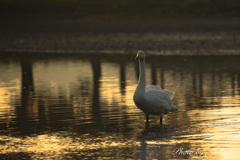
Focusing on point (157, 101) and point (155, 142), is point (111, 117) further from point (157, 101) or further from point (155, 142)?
point (155, 142)

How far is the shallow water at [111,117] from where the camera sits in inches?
350

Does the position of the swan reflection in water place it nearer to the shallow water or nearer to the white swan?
the shallow water

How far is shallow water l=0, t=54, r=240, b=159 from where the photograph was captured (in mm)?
8883

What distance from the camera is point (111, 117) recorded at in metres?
12.0

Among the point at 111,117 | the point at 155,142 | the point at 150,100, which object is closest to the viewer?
the point at 155,142

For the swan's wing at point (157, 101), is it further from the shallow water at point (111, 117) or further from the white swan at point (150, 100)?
the shallow water at point (111, 117)

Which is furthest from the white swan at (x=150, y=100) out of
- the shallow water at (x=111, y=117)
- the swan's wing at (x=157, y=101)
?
the shallow water at (x=111, y=117)

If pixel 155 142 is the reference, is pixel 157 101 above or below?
above

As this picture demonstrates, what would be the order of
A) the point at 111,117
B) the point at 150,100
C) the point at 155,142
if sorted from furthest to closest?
the point at 111,117 < the point at 150,100 < the point at 155,142

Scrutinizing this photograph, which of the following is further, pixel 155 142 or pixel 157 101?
pixel 157 101

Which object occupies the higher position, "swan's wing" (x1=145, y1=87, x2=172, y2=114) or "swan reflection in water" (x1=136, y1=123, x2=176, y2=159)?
"swan's wing" (x1=145, y1=87, x2=172, y2=114)

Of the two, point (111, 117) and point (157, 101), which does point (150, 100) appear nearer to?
point (157, 101)

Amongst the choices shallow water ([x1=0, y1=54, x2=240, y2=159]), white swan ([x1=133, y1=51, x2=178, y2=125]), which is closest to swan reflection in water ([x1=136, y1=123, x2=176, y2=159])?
shallow water ([x1=0, y1=54, x2=240, y2=159])

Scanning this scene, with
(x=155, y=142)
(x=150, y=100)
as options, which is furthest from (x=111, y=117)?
(x=155, y=142)
